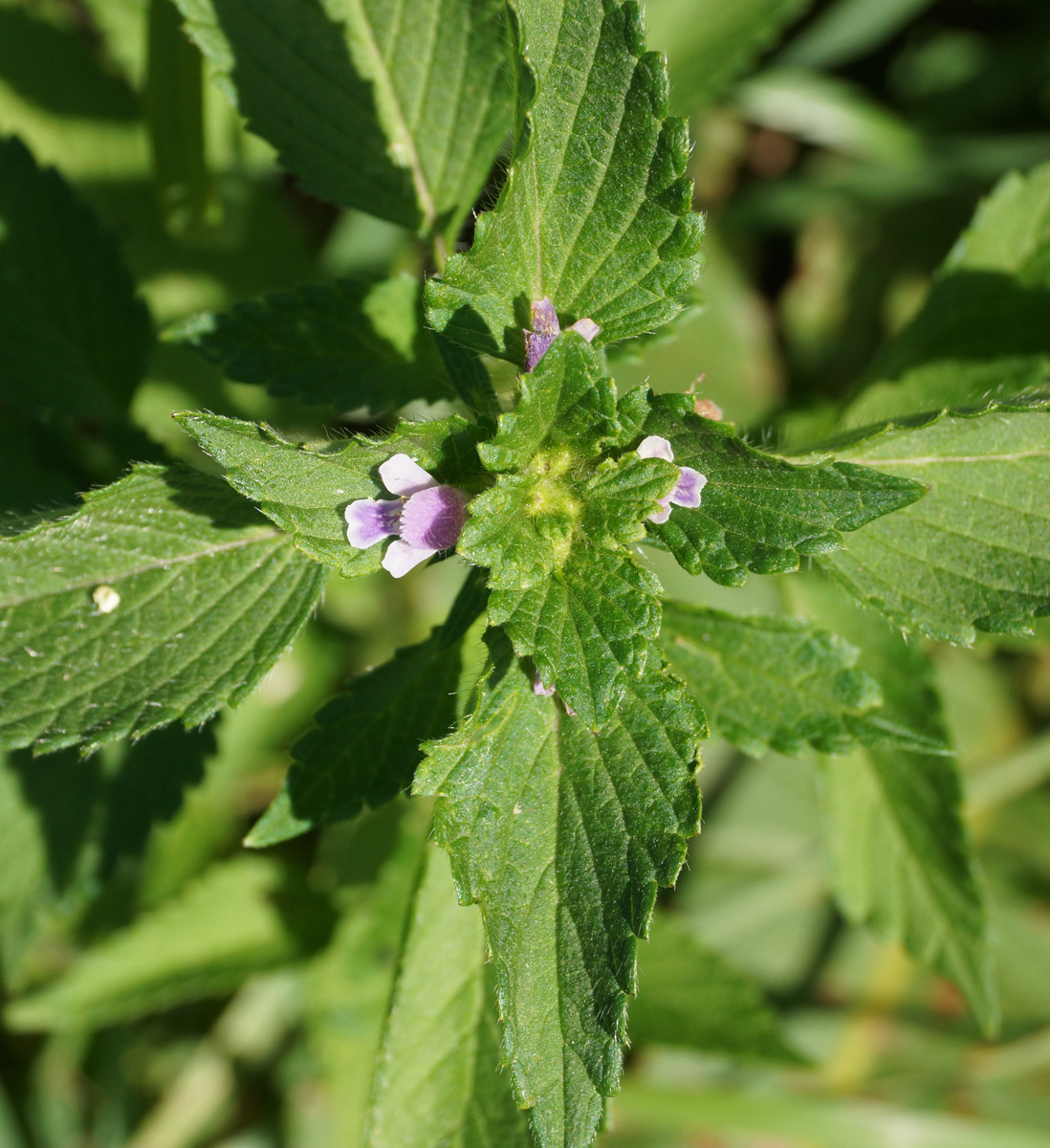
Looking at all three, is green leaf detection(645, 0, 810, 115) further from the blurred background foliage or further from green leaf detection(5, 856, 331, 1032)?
green leaf detection(5, 856, 331, 1032)

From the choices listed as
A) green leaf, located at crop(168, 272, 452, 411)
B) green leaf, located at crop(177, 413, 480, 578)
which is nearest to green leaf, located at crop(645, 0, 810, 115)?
green leaf, located at crop(168, 272, 452, 411)

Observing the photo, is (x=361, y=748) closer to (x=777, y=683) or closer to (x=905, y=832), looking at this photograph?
(x=777, y=683)

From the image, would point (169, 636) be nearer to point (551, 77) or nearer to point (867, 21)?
point (551, 77)

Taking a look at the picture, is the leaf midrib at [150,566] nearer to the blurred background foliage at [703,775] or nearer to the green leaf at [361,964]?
the blurred background foliage at [703,775]

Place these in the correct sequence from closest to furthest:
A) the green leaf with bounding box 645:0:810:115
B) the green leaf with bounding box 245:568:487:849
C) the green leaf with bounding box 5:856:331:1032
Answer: the green leaf with bounding box 245:568:487:849 < the green leaf with bounding box 645:0:810:115 < the green leaf with bounding box 5:856:331:1032

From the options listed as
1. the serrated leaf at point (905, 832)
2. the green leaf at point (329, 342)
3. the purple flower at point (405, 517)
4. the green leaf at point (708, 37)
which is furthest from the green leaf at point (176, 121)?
the serrated leaf at point (905, 832)
